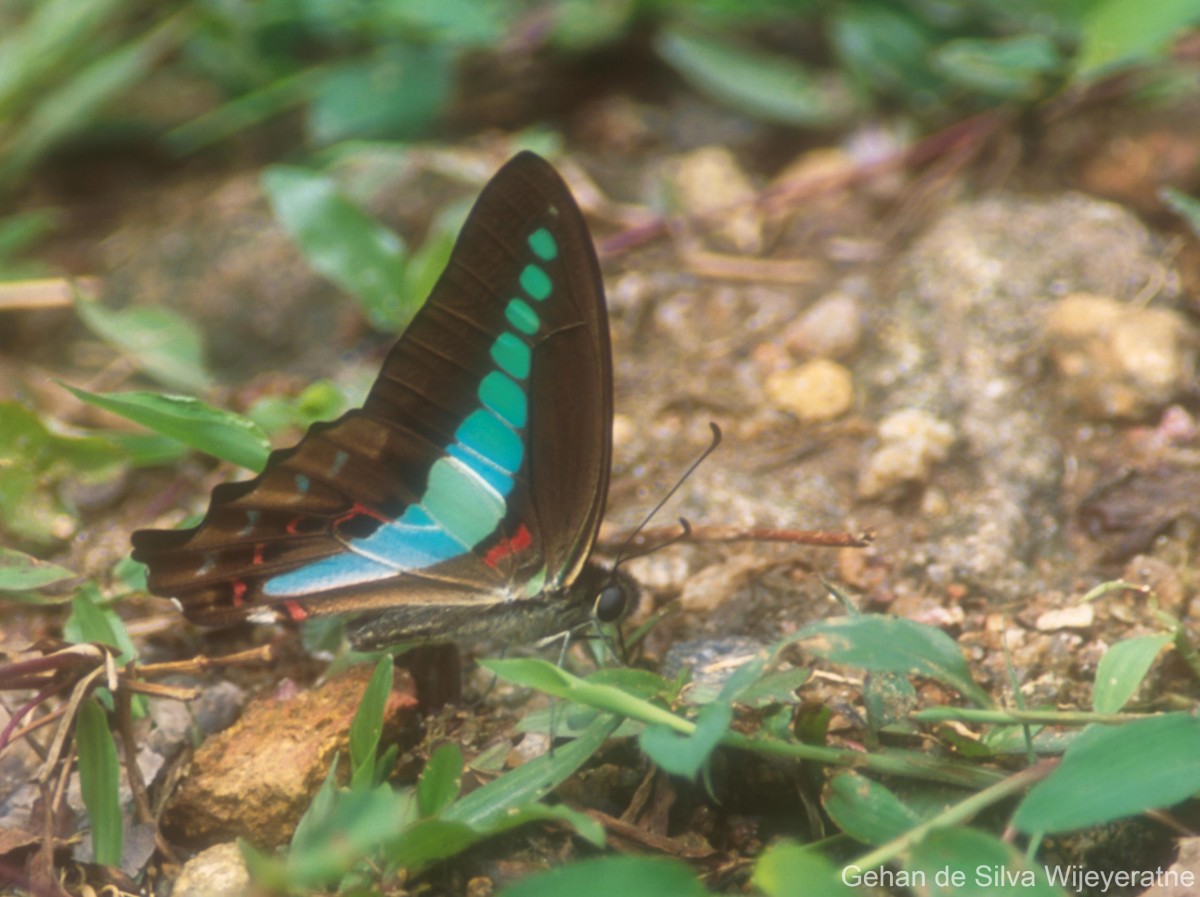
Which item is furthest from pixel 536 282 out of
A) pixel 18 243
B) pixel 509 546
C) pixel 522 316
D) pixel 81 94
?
pixel 81 94

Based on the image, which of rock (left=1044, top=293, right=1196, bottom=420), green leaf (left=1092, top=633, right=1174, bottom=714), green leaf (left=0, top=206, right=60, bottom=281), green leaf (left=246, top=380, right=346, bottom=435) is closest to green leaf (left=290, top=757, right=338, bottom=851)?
green leaf (left=246, top=380, right=346, bottom=435)

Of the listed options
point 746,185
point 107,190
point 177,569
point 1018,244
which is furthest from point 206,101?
point 1018,244

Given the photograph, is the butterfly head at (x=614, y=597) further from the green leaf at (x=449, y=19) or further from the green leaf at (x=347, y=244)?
the green leaf at (x=449, y=19)

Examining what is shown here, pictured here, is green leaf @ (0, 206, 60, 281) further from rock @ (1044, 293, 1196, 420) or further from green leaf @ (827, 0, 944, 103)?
rock @ (1044, 293, 1196, 420)

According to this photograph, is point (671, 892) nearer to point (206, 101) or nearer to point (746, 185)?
point (746, 185)

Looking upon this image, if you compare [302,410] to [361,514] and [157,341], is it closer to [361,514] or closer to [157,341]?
[361,514]

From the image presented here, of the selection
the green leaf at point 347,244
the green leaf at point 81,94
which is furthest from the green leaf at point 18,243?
the green leaf at point 347,244
